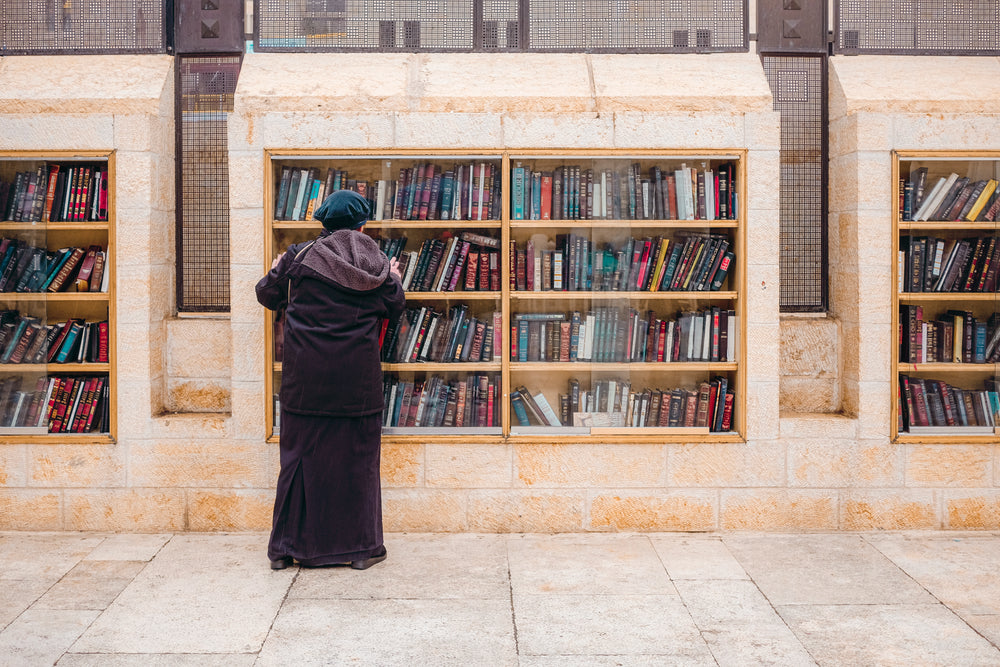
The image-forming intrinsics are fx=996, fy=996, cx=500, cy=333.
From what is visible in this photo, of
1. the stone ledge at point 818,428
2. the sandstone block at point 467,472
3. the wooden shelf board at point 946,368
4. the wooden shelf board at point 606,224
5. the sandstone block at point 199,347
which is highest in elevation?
the wooden shelf board at point 606,224

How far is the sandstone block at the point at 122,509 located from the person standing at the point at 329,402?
0.92 m

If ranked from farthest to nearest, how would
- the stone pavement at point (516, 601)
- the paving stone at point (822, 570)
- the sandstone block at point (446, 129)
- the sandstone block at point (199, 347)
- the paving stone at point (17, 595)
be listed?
the sandstone block at point (199, 347) < the sandstone block at point (446, 129) < the paving stone at point (822, 570) < the paving stone at point (17, 595) < the stone pavement at point (516, 601)

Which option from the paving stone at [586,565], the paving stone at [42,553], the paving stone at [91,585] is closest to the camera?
the paving stone at [91,585]

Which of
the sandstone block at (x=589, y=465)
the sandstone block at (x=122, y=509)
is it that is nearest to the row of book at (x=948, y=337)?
the sandstone block at (x=589, y=465)

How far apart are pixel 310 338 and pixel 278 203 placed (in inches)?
38.2

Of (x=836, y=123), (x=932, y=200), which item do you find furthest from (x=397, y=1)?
(x=932, y=200)

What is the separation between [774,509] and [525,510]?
1315 mm

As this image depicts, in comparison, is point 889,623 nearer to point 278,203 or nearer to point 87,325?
point 278,203

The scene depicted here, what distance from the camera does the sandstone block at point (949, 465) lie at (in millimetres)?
5262

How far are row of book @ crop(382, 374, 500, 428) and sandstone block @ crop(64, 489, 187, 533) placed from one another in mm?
1221

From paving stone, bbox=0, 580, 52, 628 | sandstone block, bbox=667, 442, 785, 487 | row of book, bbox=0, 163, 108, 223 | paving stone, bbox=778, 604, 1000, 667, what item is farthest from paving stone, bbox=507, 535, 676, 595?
row of book, bbox=0, 163, 108, 223

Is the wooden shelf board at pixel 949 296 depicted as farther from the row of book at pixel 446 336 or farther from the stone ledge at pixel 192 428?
the stone ledge at pixel 192 428

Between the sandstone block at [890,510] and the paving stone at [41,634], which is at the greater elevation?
the sandstone block at [890,510]

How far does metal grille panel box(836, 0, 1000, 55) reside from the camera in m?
5.62
